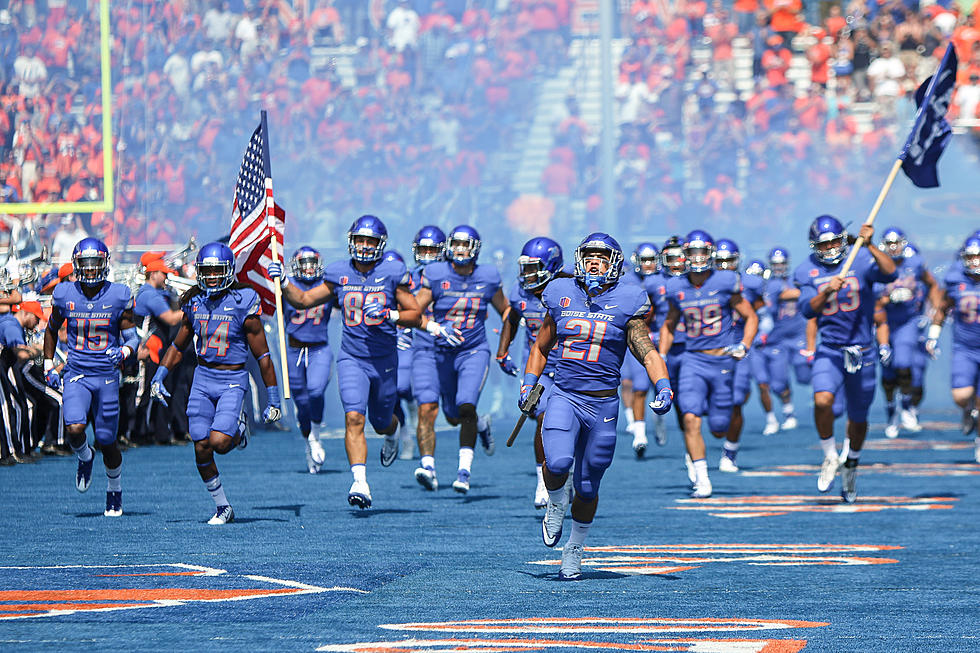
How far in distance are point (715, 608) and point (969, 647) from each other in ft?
4.33

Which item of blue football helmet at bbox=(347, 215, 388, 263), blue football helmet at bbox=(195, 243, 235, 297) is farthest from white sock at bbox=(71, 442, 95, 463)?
blue football helmet at bbox=(347, 215, 388, 263)

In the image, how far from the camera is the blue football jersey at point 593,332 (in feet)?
28.1

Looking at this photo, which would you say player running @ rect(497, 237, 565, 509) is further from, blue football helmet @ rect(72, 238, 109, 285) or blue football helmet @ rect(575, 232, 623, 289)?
blue football helmet @ rect(72, 238, 109, 285)

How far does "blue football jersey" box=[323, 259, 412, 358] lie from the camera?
12023 mm

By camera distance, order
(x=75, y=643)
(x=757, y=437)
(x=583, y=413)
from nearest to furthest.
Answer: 1. (x=75, y=643)
2. (x=583, y=413)
3. (x=757, y=437)

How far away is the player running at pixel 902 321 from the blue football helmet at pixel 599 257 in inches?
413

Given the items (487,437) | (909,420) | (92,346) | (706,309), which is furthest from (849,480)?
(909,420)

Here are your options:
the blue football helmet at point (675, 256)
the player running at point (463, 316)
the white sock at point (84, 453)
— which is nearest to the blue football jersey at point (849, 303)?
the blue football helmet at point (675, 256)

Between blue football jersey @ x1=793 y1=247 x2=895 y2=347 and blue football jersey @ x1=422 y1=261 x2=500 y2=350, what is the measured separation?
2.50m

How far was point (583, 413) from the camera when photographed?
858 cm

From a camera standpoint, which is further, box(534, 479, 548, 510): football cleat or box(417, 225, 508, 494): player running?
box(417, 225, 508, 494): player running

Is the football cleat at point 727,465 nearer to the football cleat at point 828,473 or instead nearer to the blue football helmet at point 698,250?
the blue football helmet at point 698,250

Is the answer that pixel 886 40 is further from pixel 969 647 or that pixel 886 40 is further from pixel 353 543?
pixel 969 647

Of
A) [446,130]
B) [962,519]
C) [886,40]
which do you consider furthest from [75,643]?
[886,40]
